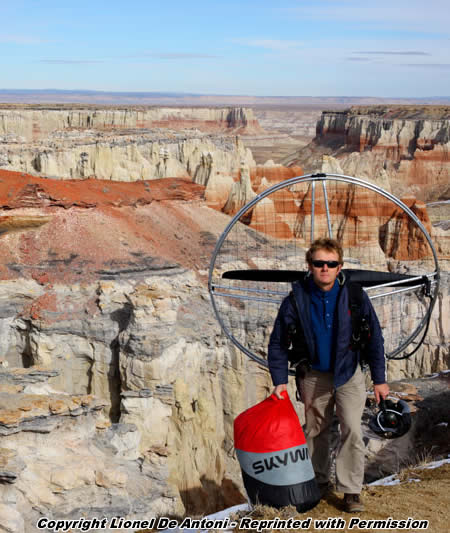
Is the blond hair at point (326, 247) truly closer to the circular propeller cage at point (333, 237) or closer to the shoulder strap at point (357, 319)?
the shoulder strap at point (357, 319)

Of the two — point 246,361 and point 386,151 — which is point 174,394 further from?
point 386,151

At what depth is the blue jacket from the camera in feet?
17.5

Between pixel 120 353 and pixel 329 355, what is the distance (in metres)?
9.92

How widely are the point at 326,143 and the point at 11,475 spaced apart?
109557 millimetres

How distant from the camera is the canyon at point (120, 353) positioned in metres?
9.15

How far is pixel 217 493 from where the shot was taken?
601 inches

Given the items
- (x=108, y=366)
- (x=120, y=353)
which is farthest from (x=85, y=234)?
(x=120, y=353)

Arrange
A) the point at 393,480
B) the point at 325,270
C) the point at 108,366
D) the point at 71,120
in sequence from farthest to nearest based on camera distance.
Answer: the point at 71,120 < the point at 108,366 < the point at 393,480 < the point at 325,270

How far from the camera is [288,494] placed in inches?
216

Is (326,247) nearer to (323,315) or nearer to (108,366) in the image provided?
(323,315)

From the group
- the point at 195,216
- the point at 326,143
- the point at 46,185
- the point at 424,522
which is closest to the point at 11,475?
the point at 424,522

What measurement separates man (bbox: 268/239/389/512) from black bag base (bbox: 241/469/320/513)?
29cm

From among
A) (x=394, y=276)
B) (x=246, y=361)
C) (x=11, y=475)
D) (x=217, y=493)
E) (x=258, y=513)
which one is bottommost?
(x=217, y=493)

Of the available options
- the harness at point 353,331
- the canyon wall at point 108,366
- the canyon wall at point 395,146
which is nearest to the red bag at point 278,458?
the harness at point 353,331
